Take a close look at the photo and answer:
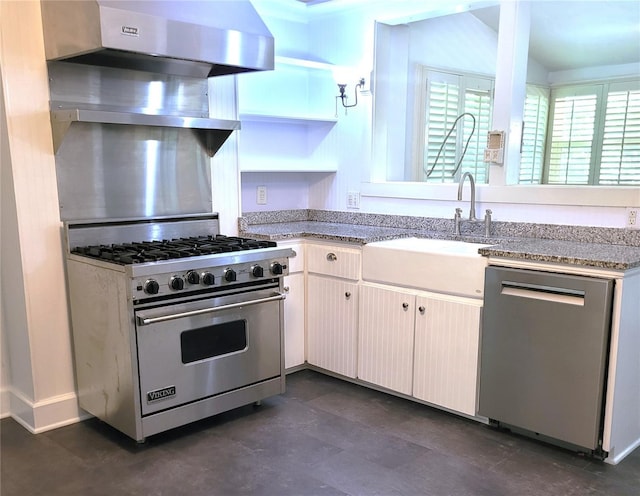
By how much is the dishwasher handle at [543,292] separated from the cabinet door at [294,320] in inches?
50.3

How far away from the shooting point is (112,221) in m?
2.77

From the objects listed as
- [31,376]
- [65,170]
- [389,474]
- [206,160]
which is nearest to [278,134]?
[206,160]

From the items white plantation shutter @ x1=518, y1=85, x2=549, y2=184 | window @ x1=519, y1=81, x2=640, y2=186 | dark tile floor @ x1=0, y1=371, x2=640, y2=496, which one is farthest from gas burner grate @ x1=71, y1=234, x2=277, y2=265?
white plantation shutter @ x1=518, y1=85, x2=549, y2=184

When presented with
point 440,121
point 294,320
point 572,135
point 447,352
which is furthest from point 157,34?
point 572,135

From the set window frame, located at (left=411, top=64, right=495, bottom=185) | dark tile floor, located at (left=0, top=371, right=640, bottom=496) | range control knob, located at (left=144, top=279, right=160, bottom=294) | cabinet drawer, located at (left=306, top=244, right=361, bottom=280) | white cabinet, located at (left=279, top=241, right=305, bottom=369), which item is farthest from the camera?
window frame, located at (left=411, top=64, right=495, bottom=185)

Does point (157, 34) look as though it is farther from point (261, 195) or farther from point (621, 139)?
point (621, 139)

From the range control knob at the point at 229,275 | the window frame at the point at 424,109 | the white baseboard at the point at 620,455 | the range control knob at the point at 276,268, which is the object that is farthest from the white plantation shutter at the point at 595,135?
the range control knob at the point at 229,275

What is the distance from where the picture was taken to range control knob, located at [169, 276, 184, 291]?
233cm

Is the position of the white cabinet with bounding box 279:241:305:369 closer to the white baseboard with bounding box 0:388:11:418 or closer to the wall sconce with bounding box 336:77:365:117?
the wall sconce with bounding box 336:77:365:117

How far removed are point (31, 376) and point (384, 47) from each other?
2874mm

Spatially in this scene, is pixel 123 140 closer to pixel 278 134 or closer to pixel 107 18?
pixel 107 18

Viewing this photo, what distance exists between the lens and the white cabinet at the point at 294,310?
10.6 ft

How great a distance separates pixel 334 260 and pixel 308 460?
1.18 m

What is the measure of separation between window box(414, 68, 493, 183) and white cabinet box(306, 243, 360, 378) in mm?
1228
